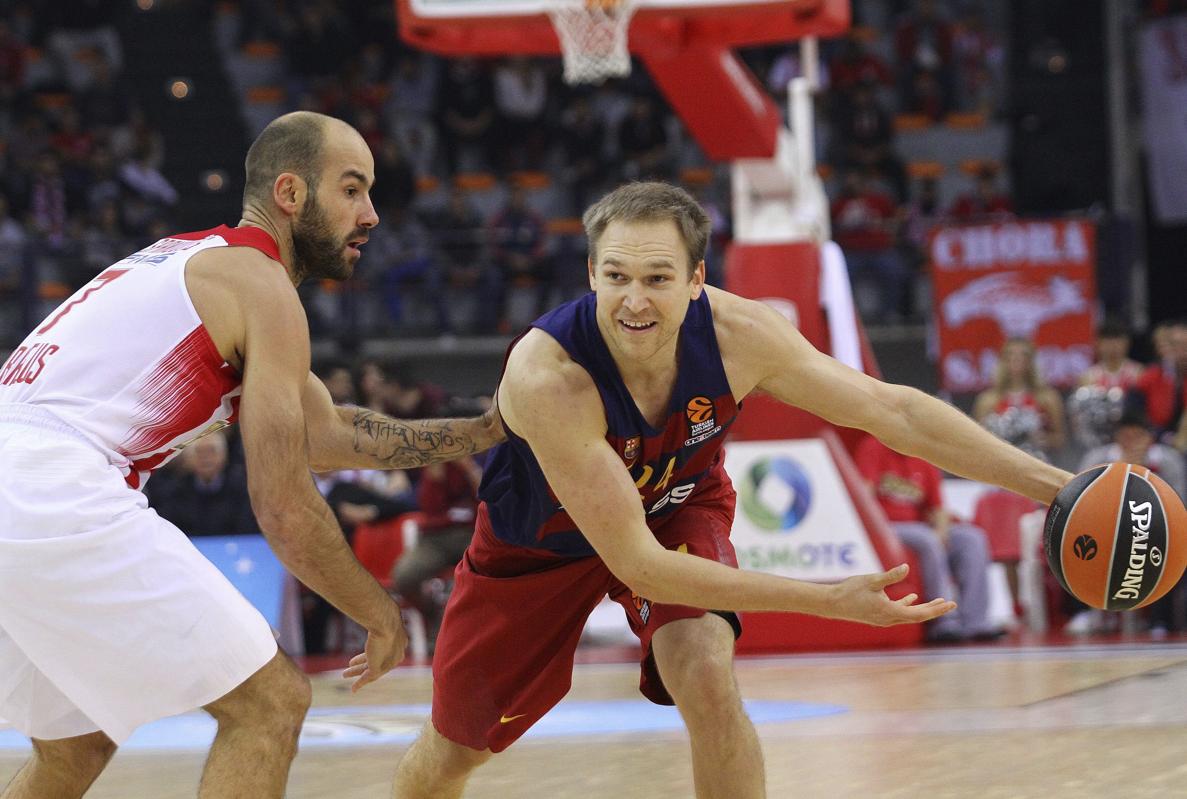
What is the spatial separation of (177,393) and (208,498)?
6862 mm

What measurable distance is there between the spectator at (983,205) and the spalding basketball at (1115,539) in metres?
11.6

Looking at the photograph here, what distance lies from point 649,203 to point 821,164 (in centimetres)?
1320

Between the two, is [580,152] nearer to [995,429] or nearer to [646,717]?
[995,429]

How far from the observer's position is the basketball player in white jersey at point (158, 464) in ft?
10.1

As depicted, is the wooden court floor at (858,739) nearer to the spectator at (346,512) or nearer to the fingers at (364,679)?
the fingers at (364,679)

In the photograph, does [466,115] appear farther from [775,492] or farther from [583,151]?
[775,492]

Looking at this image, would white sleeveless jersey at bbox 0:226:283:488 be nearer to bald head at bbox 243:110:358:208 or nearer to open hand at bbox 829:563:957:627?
bald head at bbox 243:110:358:208

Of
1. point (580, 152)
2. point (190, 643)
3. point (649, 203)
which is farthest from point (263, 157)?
point (580, 152)

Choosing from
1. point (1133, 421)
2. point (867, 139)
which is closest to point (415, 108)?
point (867, 139)

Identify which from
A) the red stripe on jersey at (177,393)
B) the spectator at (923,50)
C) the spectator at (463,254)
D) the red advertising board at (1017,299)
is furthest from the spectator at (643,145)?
the red stripe on jersey at (177,393)

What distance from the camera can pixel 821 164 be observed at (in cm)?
1642

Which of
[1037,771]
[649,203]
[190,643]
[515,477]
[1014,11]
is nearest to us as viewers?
[190,643]

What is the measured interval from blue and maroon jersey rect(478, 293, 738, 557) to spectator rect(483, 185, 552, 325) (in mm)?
10666

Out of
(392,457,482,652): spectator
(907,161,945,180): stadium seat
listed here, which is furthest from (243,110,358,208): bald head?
(907,161,945,180): stadium seat
